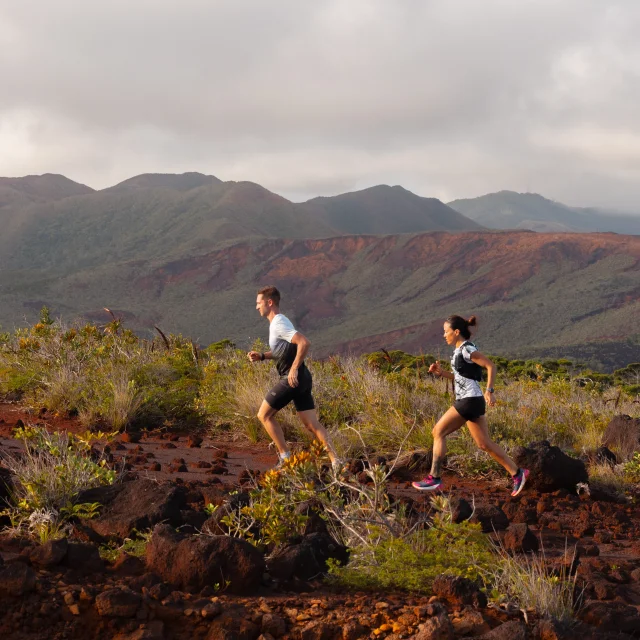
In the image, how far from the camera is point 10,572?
3.15 m

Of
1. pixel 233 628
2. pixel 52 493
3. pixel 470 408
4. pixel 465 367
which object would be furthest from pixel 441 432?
pixel 233 628

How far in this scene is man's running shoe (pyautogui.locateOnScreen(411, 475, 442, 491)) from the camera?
6258 mm

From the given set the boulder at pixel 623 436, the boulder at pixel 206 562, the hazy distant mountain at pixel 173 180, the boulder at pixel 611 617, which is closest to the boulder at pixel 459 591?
the boulder at pixel 611 617

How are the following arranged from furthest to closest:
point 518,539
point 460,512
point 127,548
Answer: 1. point 460,512
2. point 518,539
3. point 127,548

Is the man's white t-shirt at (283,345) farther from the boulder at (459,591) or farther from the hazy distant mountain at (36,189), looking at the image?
the hazy distant mountain at (36,189)

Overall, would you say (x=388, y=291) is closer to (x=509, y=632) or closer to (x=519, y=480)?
(x=519, y=480)

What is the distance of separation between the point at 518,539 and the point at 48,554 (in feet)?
8.51

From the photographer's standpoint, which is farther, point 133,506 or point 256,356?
point 256,356

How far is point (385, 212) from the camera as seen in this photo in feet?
399

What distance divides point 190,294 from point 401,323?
18.9 meters

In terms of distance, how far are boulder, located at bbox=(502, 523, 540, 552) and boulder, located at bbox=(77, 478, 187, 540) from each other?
1.89 m

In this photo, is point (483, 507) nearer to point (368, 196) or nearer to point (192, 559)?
point (192, 559)

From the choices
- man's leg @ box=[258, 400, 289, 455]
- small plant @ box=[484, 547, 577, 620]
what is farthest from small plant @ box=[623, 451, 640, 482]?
small plant @ box=[484, 547, 577, 620]

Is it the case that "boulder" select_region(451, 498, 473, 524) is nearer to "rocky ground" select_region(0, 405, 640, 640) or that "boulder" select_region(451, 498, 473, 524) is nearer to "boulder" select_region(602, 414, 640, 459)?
"rocky ground" select_region(0, 405, 640, 640)
